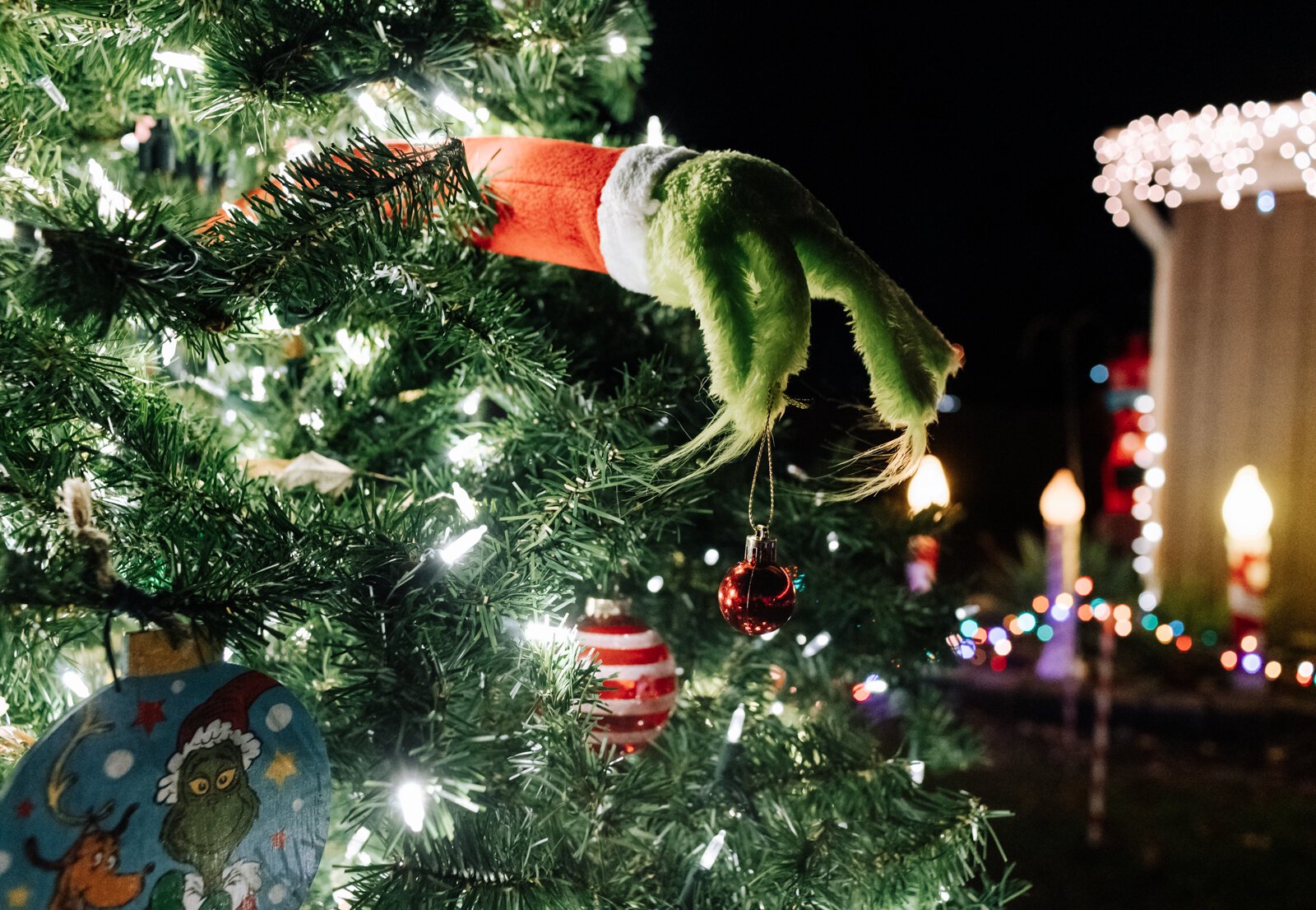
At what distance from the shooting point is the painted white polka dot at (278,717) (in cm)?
59

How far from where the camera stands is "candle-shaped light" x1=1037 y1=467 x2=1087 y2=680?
3361 mm

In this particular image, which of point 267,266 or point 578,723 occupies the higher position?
point 267,266

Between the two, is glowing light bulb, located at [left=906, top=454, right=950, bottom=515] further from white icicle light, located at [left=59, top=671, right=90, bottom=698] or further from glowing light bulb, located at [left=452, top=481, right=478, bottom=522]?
white icicle light, located at [left=59, top=671, right=90, bottom=698]

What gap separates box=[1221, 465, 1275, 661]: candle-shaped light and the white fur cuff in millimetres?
3591

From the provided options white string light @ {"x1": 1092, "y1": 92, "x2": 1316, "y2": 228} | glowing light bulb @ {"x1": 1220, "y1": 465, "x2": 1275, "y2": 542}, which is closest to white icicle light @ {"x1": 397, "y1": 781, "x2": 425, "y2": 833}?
glowing light bulb @ {"x1": 1220, "y1": 465, "x2": 1275, "y2": 542}

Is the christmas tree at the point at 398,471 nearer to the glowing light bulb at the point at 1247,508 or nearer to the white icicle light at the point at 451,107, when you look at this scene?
the white icicle light at the point at 451,107

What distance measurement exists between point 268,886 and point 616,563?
358 mm

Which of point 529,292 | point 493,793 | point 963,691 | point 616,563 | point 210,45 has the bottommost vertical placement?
point 963,691

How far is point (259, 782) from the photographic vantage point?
0.58 metres

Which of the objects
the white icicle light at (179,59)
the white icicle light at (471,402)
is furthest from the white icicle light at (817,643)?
the white icicle light at (179,59)

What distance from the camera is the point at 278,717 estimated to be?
1.95 feet

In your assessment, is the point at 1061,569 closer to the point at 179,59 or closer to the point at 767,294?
the point at 767,294

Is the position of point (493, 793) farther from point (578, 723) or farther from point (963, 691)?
point (963, 691)

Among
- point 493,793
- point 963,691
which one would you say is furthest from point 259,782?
point 963,691
